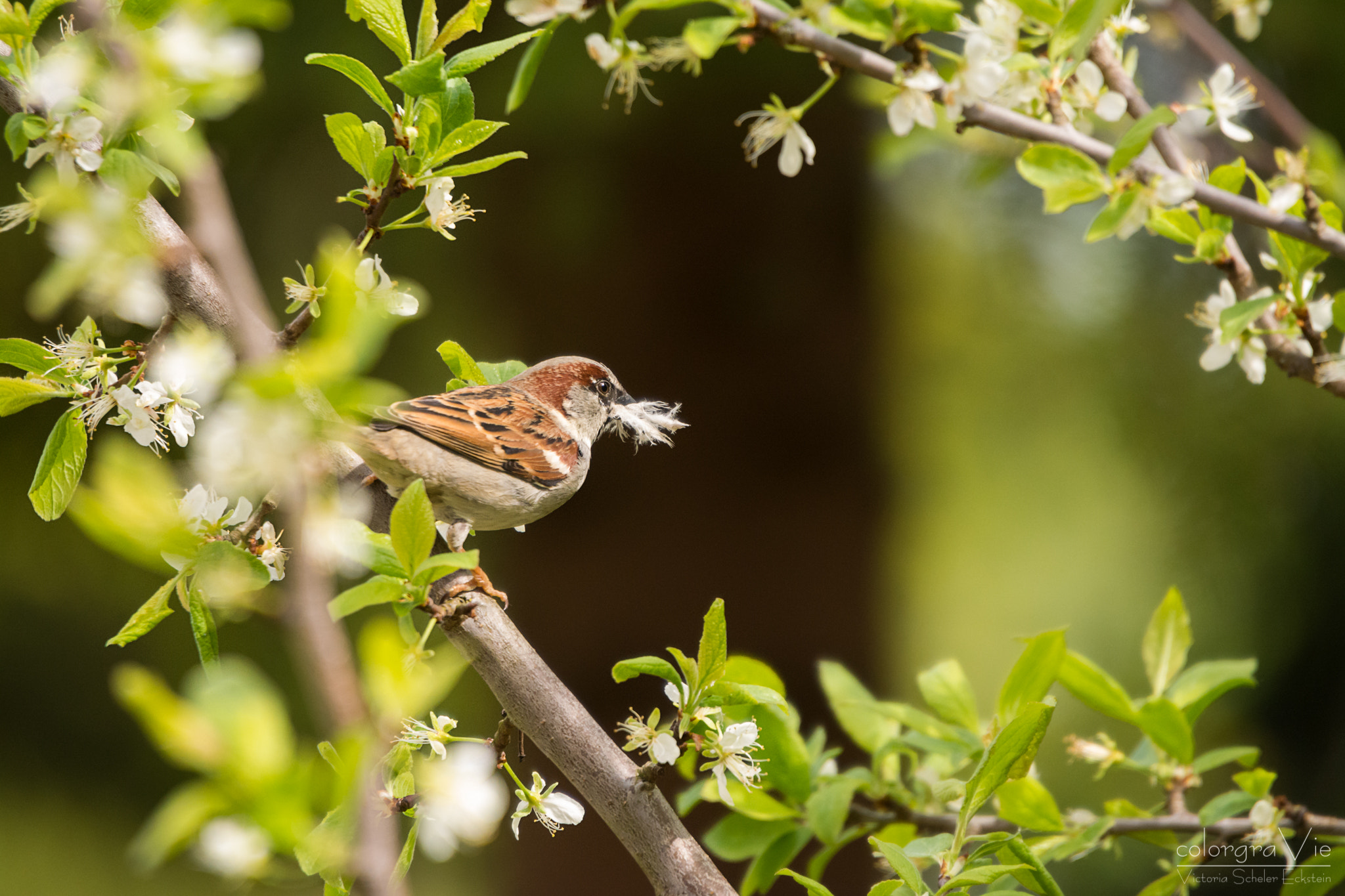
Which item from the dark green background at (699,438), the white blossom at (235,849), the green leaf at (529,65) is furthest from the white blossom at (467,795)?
the dark green background at (699,438)

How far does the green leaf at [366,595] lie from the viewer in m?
0.36

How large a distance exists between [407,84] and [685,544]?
126 centimetres

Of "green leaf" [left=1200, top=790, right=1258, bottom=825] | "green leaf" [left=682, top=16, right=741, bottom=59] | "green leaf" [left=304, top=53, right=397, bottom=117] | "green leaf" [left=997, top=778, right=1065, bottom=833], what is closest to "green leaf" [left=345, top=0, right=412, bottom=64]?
"green leaf" [left=304, top=53, right=397, bottom=117]

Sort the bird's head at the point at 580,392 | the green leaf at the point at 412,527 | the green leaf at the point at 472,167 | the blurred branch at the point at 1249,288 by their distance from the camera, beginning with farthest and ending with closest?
1. the bird's head at the point at 580,392
2. the blurred branch at the point at 1249,288
3. the green leaf at the point at 472,167
4. the green leaf at the point at 412,527

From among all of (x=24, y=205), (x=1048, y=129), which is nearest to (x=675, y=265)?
(x=1048, y=129)

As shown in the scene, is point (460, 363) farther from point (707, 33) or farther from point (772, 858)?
point (772, 858)

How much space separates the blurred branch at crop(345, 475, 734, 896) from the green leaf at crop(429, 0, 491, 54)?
0.30 metres

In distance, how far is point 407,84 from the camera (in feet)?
1.57

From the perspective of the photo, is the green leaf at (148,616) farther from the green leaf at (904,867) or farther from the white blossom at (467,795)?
the green leaf at (904,867)

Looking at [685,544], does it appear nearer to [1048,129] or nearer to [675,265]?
[675,265]

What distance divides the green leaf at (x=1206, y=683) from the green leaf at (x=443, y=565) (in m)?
0.57

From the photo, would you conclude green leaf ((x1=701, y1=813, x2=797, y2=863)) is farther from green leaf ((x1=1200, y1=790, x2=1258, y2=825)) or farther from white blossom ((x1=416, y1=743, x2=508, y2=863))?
white blossom ((x1=416, y1=743, x2=508, y2=863))

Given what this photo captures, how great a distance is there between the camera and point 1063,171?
1.69ft

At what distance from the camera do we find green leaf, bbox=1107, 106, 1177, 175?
46 centimetres
